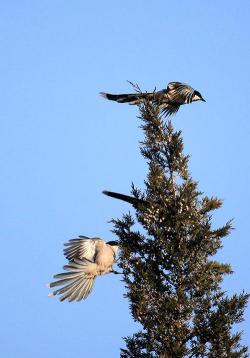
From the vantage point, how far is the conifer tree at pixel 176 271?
44.7 ft

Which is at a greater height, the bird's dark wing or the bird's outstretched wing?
the bird's dark wing

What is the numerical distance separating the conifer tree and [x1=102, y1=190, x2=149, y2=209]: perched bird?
2.1 inches

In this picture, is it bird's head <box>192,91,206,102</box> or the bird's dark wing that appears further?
bird's head <box>192,91,206,102</box>

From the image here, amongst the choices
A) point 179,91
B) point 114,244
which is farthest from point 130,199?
point 179,91

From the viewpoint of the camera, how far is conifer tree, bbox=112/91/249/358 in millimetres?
13633

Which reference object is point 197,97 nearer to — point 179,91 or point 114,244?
point 179,91

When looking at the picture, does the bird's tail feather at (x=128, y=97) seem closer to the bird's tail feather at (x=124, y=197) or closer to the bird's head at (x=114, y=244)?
the bird's tail feather at (x=124, y=197)

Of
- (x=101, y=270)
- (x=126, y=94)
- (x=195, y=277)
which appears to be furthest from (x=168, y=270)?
(x=126, y=94)

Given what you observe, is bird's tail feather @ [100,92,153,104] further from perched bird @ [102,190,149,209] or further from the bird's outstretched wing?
the bird's outstretched wing

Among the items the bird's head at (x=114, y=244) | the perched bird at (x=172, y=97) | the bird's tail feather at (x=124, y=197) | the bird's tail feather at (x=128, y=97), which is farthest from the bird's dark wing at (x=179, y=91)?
the bird's head at (x=114, y=244)

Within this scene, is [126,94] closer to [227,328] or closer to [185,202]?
[185,202]

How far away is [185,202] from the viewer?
47.0 ft

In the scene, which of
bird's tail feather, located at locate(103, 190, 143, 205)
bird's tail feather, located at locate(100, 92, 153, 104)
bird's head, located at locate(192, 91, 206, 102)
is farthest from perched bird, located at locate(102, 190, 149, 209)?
bird's head, located at locate(192, 91, 206, 102)

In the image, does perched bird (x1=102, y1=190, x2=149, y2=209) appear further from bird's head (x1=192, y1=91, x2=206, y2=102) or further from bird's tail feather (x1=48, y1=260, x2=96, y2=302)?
bird's head (x1=192, y1=91, x2=206, y2=102)
